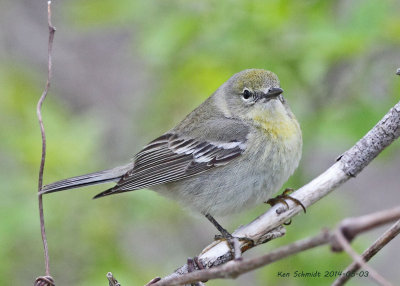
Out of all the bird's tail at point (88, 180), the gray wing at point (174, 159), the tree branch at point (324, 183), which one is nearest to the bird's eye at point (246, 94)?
the gray wing at point (174, 159)

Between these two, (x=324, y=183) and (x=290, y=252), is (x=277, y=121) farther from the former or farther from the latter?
(x=290, y=252)

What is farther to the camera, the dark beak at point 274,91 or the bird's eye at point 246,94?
the bird's eye at point 246,94

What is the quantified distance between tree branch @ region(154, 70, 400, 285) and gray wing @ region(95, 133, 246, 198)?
1.08 m

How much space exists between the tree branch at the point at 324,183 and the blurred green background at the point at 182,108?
100 centimetres

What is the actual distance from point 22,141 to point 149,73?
49.8 inches

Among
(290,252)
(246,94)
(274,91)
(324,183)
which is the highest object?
(246,94)

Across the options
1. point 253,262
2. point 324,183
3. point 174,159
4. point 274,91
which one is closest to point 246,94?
point 274,91

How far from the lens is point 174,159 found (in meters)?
4.14

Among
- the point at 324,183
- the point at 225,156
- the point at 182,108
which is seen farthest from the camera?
the point at 182,108

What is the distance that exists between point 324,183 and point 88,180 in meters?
1.84

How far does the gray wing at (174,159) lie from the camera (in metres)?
3.80

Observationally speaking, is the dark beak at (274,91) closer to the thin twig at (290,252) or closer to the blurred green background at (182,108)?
the blurred green background at (182,108)

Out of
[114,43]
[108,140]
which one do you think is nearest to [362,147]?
[108,140]

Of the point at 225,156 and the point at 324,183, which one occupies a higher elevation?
the point at 225,156
